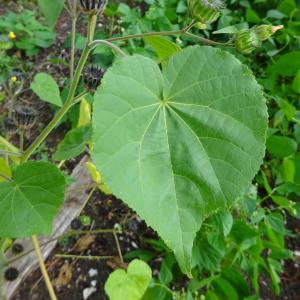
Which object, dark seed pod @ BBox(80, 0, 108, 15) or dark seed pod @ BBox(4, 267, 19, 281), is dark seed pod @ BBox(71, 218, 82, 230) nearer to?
dark seed pod @ BBox(4, 267, 19, 281)

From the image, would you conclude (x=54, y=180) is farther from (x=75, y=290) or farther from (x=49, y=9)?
(x=75, y=290)

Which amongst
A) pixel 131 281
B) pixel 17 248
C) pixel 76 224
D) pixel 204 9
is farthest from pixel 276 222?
pixel 204 9

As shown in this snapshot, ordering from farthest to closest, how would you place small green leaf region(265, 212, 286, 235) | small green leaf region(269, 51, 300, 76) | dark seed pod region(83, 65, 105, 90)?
small green leaf region(269, 51, 300, 76) → small green leaf region(265, 212, 286, 235) → dark seed pod region(83, 65, 105, 90)

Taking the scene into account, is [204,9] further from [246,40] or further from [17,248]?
[17,248]

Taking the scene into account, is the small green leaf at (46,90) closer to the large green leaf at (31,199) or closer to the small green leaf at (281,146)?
the large green leaf at (31,199)

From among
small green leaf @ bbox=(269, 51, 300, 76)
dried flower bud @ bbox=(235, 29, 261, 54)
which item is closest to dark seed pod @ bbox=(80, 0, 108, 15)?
dried flower bud @ bbox=(235, 29, 261, 54)

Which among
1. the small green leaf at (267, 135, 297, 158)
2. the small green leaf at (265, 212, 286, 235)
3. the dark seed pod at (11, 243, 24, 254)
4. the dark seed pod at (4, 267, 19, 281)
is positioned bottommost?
the dark seed pod at (4, 267, 19, 281)

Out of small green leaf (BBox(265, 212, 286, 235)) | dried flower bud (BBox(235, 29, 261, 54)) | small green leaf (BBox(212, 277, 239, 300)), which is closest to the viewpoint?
Answer: dried flower bud (BBox(235, 29, 261, 54))
